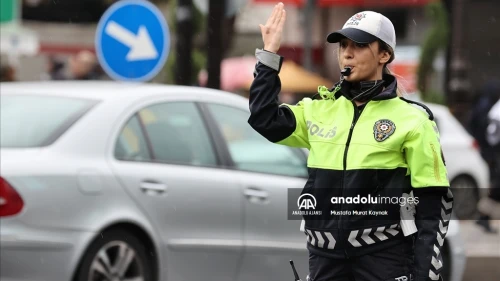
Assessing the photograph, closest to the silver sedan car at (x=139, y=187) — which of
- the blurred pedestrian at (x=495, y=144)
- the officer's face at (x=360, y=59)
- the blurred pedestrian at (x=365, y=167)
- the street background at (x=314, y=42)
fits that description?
the blurred pedestrian at (x=365, y=167)

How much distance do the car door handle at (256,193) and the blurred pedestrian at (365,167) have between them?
9.63 feet

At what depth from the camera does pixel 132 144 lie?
6.88m

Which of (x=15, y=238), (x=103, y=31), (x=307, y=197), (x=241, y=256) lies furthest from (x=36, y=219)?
(x=103, y=31)

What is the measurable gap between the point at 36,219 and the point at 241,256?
1.41m

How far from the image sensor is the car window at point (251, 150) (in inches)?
290

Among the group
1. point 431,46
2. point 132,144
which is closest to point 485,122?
point 132,144

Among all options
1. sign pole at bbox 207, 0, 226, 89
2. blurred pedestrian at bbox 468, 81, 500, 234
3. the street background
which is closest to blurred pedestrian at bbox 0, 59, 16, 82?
sign pole at bbox 207, 0, 226, 89

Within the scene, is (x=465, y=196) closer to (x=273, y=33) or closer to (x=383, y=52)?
(x=383, y=52)

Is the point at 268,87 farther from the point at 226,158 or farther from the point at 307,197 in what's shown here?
the point at 226,158

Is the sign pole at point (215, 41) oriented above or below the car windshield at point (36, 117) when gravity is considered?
below

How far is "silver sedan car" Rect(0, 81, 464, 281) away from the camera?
6.18 m

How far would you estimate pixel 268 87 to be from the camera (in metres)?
4.07

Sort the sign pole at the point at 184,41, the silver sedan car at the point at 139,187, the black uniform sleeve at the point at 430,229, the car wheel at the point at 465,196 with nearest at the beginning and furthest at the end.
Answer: the black uniform sleeve at the point at 430,229
the silver sedan car at the point at 139,187
the sign pole at the point at 184,41
the car wheel at the point at 465,196

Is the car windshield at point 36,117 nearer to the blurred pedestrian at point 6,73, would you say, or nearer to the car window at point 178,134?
the car window at point 178,134
